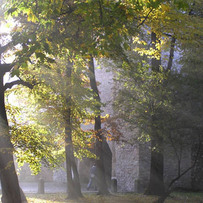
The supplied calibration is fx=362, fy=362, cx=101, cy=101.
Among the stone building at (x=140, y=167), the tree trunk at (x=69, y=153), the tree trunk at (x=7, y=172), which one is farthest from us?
the stone building at (x=140, y=167)

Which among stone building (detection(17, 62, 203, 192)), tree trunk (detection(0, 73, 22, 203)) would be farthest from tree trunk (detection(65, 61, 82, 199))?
stone building (detection(17, 62, 203, 192))

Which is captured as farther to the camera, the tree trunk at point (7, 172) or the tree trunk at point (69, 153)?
the tree trunk at point (69, 153)

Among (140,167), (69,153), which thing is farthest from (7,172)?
(140,167)

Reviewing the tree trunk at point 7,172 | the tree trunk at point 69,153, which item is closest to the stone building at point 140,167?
the tree trunk at point 69,153

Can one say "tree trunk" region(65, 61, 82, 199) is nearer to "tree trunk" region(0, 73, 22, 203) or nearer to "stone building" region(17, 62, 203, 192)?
"tree trunk" region(0, 73, 22, 203)

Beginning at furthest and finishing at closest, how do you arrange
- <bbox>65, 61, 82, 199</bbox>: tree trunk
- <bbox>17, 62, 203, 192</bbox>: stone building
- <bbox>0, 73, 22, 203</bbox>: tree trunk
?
<bbox>17, 62, 203, 192</bbox>: stone building < <bbox>65, 61, 82, 199</bbox>: tree trunk < <bbox>0, 73, 22, 203</bbox>: tree trunk

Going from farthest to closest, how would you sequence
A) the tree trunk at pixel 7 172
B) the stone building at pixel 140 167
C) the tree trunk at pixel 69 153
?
the stone building at pixel 140 167
the tree trunk at pixel 69 153
the tree trunk at pixel 7 172

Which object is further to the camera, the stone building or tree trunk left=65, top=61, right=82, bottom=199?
the stone building

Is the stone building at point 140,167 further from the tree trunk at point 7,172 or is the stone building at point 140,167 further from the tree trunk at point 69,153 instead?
the tree trunk at point 7,172

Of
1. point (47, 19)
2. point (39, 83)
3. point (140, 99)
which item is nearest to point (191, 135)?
point (140, 99)

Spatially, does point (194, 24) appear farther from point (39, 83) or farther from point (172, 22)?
point (39, 83)

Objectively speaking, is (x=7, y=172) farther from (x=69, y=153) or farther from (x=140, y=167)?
(x=140, y=167)

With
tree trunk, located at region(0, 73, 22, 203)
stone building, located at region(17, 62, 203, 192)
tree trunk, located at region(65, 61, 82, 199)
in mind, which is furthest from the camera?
stone building, located at region(17, 62, 203, 192)

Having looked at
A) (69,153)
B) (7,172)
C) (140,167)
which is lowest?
(140,167)
